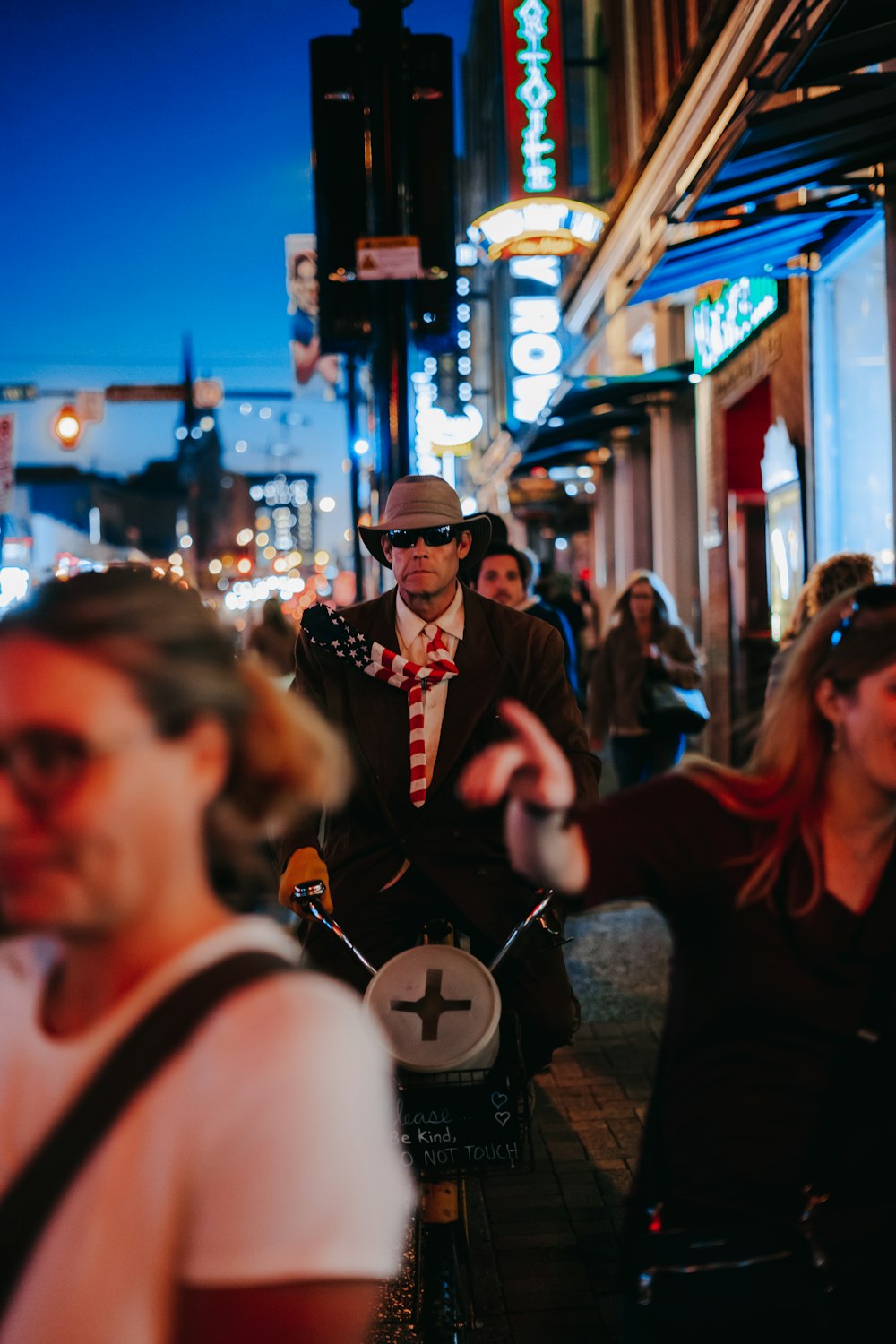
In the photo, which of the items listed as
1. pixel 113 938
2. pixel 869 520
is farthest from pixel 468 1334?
pixel 869 520

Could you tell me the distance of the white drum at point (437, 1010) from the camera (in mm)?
3172

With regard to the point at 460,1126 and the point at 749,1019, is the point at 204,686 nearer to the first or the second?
the point at 749,1019

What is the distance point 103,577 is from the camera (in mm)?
1518

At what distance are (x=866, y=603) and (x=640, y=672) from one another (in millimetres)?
6843

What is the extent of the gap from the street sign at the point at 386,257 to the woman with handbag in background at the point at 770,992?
559 cm

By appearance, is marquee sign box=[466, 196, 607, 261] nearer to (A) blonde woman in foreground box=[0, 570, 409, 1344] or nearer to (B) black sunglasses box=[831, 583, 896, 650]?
(B) black sunglasses box=[831, 583, 896, 650]

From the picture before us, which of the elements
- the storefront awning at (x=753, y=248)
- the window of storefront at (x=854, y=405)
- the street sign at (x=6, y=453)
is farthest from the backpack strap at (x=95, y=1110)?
the street sign at (x=6, y=453)

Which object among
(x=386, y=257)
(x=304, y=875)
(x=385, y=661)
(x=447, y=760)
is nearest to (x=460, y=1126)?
(x=304, y=875)

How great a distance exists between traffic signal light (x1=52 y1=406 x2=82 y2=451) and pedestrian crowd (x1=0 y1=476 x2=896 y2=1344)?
22246 mm

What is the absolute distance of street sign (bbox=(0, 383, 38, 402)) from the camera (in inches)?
1016

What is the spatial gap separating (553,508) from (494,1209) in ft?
90.9

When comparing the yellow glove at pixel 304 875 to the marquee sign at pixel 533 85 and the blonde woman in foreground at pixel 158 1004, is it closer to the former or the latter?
the blonde woman in foreground at pixel 158 1004

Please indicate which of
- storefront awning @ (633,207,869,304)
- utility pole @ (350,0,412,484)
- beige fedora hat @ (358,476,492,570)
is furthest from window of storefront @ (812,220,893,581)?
beige fedora hat @ (358,476,492,570)

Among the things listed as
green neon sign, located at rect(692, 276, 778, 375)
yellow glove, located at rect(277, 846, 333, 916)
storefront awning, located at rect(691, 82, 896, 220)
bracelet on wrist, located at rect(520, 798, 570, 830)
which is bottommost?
yellow glove, located at rect(277, 846, 333, 916)
